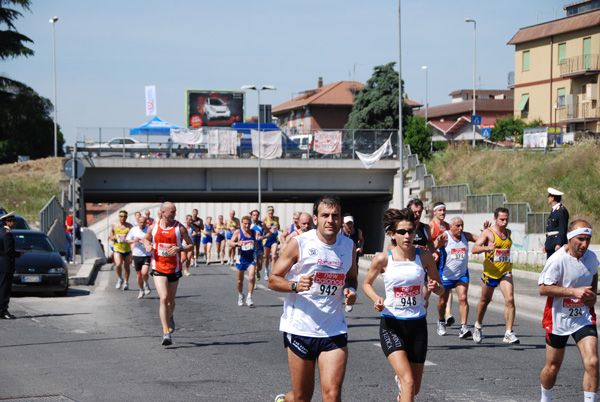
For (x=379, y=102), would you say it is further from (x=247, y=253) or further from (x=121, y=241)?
(x=247, y=253)

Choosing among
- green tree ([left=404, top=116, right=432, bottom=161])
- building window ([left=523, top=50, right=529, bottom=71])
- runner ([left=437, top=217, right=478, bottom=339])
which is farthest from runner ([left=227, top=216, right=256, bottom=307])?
building window ([left=523, top=50, right=529, bottom=71])

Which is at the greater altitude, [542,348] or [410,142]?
[410,142]

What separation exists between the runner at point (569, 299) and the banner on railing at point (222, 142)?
1371 inches

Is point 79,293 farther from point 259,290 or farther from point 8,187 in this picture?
point 8,187

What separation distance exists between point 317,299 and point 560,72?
55870 millimetres

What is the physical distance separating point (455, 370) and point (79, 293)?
1255cm

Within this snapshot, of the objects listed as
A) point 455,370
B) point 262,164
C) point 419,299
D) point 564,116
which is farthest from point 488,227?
point 564,116

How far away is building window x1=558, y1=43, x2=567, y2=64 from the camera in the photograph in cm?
5788

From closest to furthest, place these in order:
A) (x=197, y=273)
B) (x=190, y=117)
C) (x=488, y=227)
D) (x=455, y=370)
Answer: (x=455, y=370)
(x=488, y=227)
(x=197, y=273)
(x=190, y=117)

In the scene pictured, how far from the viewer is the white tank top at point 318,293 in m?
6.11

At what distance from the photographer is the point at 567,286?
7129 mm

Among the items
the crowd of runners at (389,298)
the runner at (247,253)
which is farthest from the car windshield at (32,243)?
the crowd of runners at (389,298)

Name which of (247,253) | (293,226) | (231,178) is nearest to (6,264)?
(247,253)

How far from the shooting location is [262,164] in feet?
137
